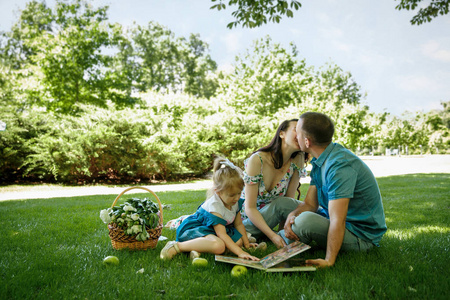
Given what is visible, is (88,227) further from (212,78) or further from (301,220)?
(212,78)

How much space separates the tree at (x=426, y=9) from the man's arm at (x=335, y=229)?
27.6ft

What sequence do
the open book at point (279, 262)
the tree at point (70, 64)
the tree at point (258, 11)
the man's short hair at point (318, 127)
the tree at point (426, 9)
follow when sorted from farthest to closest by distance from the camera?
the tree at point (70, 64) → the tree at point (426, 9) → the tree at point (258, 11) → the man's short hair at point (318, 127) → the open book at point (279, 262)

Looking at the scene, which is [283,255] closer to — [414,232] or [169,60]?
[414,232]

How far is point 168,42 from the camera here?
33750mm

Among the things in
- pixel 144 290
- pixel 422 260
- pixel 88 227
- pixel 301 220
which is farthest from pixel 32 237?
pixel 422 260

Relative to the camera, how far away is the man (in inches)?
87.5

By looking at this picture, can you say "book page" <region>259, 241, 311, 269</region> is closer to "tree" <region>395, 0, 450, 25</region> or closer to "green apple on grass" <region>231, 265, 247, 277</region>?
"green apple on grass" <region>231, 265, 247, 277</region>

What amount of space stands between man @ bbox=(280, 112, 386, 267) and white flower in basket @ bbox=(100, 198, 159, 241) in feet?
4.53

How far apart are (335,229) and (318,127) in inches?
31.6

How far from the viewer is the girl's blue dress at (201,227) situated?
2822 millimetres

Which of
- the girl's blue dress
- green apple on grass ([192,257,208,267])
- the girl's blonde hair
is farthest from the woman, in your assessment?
green apple on grass ([192,257,208,267])

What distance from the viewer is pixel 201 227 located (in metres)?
2.90

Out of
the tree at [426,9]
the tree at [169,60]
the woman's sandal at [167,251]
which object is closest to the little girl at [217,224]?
the woman's sandal at [167,251]

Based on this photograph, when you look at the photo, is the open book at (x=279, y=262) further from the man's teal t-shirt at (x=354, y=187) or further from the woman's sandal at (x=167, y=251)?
the woman's sandal at (x=167, y=251)
